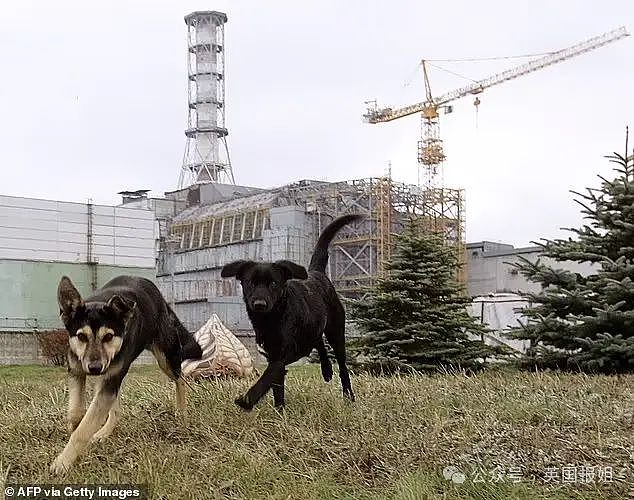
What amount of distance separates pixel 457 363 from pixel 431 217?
26.0m

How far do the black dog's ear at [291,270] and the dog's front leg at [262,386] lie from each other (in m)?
0.66

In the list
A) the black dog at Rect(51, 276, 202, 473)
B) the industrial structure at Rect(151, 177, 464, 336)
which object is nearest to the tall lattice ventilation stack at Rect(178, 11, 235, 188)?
the industrial structure at Rect(151, 177, 464, 336)

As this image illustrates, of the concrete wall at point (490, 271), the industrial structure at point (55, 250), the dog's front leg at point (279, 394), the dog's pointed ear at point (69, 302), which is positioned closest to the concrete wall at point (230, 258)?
the industrial structure at point (55, 250)

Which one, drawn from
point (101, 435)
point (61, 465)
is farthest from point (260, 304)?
point (61, 465)

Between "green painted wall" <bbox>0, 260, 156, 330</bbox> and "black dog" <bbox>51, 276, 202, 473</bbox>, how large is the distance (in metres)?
26.8

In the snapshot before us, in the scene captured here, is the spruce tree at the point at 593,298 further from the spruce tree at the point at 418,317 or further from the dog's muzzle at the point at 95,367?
the dog's muzzle at the point at 95,367

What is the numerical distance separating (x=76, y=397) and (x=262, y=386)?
128cm

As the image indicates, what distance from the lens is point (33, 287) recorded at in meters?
32.7

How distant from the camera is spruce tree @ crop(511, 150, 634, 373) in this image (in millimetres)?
12094

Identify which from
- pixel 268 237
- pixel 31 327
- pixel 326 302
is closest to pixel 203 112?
pixel 268 237

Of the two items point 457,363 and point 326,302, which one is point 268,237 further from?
point 326,302

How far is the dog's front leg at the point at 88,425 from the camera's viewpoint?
16.4 feet

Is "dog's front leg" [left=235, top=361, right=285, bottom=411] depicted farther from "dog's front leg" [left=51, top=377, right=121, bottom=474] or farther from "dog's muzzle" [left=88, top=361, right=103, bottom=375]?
"dog's muzzle" [left=88, top=361, right=103, bottom=375]

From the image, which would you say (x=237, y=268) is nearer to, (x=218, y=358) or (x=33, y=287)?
(x=218, y=358)
